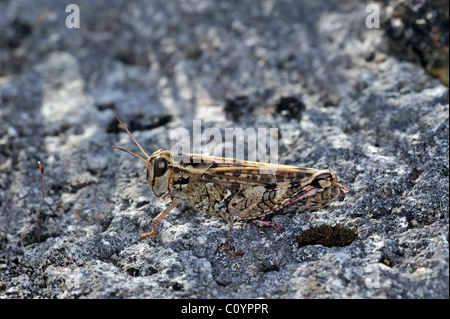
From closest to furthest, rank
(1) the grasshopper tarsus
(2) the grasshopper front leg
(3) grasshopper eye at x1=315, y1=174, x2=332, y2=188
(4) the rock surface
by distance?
(4) the rock surface
(3) grasshopper eye at x1=315, y1=174, x2=332, y2=188
(1) the grasshopper tarsus
(2) the grasshopper front leg

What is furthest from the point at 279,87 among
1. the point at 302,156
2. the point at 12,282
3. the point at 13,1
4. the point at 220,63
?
the point at 13,1

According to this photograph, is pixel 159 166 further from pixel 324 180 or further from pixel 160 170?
pixel 324 180

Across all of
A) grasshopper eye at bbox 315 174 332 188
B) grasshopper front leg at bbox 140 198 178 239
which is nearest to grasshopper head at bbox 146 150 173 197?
grasshopper front leg at bbox 140 198 178 239

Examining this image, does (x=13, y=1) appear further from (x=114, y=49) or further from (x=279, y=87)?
(x=279, y=87)

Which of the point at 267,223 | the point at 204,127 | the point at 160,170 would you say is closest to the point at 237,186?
the point at 267,223

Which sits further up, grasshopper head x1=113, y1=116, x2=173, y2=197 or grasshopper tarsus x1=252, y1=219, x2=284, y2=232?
grasshopper head x1=113, y1=116, x2=173, y2=197

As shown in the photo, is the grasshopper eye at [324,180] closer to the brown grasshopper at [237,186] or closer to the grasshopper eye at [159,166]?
the brown grasshopper at [237,186]

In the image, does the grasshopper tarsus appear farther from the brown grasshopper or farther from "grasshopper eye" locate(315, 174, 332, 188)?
"grasshopper eye" locate(315, 174, 332, 188)

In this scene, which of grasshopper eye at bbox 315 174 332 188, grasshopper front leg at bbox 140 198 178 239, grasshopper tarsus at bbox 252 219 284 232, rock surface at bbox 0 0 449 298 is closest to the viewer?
rock surface at bbox 0 0 449 298
